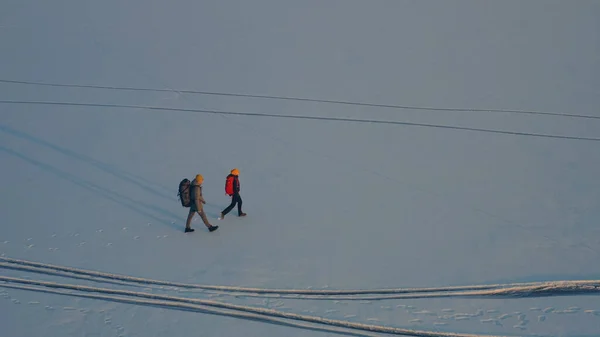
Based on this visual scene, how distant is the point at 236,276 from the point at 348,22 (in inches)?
484

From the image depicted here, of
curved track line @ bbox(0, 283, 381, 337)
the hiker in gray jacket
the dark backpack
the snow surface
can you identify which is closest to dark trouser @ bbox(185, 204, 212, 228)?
the hiker in gray jacket

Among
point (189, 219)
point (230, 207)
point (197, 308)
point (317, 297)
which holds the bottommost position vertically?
point (197, 308)

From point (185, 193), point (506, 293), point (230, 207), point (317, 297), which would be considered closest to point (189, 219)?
point (185, 193)

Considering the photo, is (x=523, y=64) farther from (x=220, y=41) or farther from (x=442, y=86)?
(x=220, y=41)

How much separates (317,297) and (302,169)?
15.1 ft

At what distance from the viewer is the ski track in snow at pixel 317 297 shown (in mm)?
10617

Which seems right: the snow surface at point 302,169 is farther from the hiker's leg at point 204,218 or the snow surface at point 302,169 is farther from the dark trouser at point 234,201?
the dark trouser at point 234,201

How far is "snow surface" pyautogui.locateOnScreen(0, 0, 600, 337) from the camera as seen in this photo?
11.2 meters

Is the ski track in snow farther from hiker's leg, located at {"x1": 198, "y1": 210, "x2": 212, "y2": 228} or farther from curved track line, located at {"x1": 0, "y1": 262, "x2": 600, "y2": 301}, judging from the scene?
hiker's leg, located at {"x1": 198, "y1": 210, "x2": 212, "y2": 228}

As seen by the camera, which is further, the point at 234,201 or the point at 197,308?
the point at 234,201

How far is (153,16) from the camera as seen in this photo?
23.3 meters

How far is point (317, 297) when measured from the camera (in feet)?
37.0

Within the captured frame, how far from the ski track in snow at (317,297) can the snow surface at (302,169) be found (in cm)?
3

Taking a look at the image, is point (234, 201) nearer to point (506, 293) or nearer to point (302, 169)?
point (302, 169)
